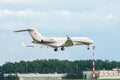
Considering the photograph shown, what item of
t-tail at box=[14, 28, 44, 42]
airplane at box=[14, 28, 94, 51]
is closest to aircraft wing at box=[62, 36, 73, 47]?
airplane at box=[14, 28, 94, 51]

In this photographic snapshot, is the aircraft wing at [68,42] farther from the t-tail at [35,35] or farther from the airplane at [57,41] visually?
the t-tail at [35,35]

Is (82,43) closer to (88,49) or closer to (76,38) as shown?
(76,38)

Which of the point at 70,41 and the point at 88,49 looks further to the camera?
the point at 70,41

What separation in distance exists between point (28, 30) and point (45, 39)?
317 inches

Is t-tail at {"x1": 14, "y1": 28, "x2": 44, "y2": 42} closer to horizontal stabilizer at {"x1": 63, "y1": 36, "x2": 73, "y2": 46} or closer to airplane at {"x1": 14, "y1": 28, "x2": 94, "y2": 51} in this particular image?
airplane at {"x1": 14, "y1": 28, "x2": 94, "y2": 51}

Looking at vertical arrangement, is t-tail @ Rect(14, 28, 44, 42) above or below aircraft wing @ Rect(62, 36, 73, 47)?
above

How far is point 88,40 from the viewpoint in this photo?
19700 cm

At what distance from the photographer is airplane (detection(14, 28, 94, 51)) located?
189250 mm

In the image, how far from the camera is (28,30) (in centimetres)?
19838

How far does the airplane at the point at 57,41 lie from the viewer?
7451 inches

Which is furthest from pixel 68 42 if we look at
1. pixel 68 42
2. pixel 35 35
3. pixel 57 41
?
pixel 35 35

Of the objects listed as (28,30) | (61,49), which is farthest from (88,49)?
(28,30)

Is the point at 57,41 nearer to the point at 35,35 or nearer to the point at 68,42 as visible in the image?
the point at 68,42

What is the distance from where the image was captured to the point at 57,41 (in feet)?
627
